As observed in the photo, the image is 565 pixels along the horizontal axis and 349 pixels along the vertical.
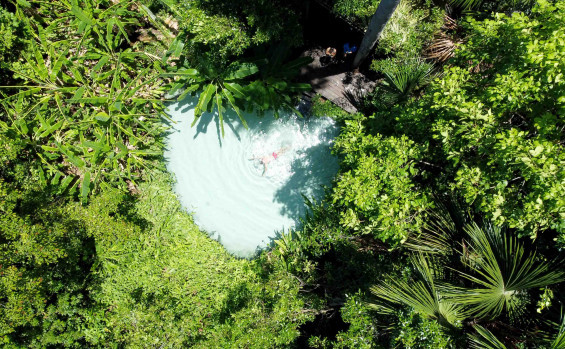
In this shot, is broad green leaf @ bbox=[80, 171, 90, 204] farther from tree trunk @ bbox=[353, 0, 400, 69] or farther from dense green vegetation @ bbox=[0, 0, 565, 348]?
tree trunk @ bbox=[353, 0, 400, 69]

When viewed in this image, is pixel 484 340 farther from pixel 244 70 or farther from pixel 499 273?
pixel 244 70

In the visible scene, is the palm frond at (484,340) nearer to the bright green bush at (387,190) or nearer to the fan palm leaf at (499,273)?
the fan palm leaf at (499,273)

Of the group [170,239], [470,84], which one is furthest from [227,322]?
[470,84]

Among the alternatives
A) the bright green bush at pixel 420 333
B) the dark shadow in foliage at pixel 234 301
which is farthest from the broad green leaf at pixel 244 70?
the bright green bush at pixel 420 333

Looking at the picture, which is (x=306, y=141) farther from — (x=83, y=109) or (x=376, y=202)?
(x=83, y=109)

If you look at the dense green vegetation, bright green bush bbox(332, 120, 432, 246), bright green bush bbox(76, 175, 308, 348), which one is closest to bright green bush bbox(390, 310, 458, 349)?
the dense green vegetation

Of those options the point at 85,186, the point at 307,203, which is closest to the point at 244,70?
the point at 307,203

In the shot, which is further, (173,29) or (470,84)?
(173,29)
